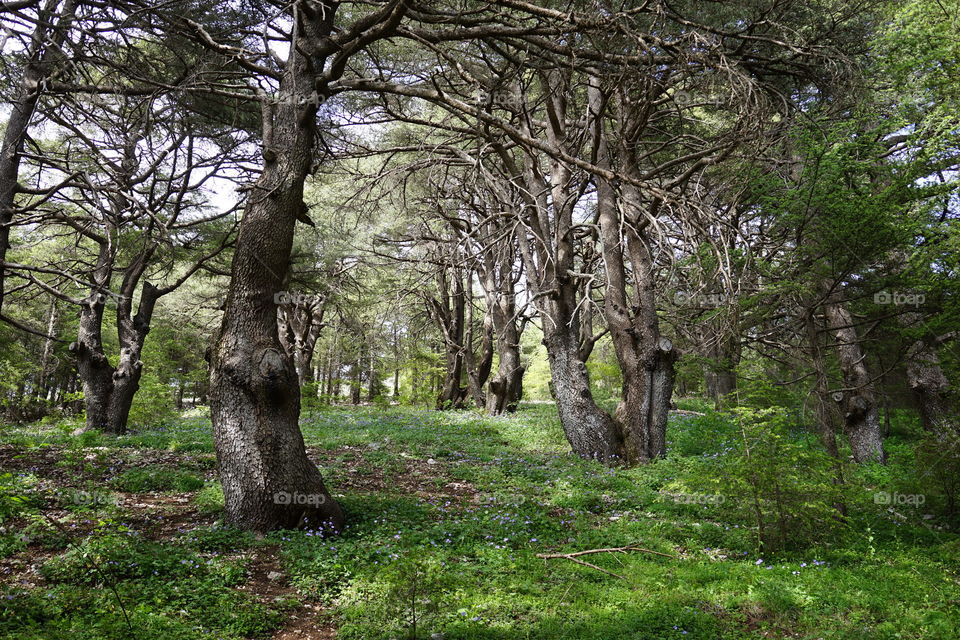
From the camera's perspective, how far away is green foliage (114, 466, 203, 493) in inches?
267

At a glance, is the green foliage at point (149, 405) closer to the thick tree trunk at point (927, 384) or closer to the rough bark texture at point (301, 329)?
the rough bark texture at point (301, 329)

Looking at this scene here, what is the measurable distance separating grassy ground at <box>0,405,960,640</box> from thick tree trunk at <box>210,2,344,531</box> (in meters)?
0.34

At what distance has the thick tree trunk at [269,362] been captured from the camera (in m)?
5.16

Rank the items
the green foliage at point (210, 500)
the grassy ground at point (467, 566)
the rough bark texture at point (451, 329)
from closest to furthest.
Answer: the grassy ground at point (467, 566), the green foliage at point (210, 500), the rough bark texture at point (451, 329)

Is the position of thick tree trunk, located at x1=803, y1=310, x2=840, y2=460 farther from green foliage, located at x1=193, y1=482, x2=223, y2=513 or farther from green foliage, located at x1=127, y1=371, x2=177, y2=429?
green foliage, located at x1=127, y1=371, x2=177, y2=429

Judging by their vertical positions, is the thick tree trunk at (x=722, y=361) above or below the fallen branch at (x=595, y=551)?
above

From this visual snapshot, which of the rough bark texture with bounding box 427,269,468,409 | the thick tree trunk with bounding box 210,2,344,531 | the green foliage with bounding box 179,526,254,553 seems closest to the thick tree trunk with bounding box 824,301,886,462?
the thick tree trunk with bounding box 210,2,344,531

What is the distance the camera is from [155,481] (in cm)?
699

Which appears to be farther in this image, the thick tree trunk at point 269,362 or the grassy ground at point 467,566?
the thick tree trunk at point 269,362

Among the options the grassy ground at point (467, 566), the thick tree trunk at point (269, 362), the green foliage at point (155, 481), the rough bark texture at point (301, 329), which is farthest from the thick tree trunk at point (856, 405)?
the rough bark texture at point (301, 329)

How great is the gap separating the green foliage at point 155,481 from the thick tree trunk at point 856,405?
39.5 ft

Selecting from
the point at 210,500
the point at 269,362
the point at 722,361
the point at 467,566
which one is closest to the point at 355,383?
the point at 210,500

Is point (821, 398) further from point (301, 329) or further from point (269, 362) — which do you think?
point (301, 329)

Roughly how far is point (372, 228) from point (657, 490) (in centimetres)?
1742
